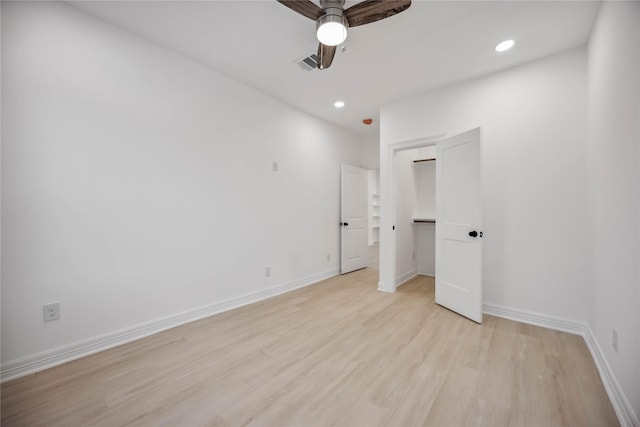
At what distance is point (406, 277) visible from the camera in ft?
13.5

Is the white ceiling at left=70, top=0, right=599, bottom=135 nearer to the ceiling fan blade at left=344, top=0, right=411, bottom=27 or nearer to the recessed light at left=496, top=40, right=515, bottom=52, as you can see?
the recessed light at left=496, top=40, right=515, bottom=52

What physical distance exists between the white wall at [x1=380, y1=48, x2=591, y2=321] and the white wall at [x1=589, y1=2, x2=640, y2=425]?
23 cm

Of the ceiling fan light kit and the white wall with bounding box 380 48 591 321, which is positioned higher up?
the ceiling fan light kit

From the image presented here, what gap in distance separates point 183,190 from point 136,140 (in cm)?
59

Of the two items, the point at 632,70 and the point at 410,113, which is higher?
the point at 410,113

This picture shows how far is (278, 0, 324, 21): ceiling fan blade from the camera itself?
1.62 meters

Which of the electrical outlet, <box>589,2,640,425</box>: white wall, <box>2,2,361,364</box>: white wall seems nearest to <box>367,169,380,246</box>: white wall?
<box>2,2,361,364</box>: white wall

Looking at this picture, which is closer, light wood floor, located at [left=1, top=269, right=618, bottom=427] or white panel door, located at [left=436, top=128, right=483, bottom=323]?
light wood floor, located at [left=1, top=269, right=618, bottom=427]

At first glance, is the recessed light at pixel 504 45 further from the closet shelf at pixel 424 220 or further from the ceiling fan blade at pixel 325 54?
the closet shelf at pixel 424 220

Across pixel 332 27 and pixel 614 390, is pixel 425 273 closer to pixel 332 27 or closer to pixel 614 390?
pixel 614 390

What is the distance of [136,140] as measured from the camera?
226cm

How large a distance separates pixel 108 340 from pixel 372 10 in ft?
10.9

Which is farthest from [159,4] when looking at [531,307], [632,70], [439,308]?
[531,307]

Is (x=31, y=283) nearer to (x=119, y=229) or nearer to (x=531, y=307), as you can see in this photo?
(x=119, y=229)
